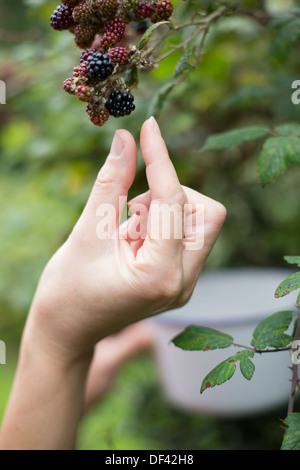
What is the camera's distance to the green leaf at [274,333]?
53cm

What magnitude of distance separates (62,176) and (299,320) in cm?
98

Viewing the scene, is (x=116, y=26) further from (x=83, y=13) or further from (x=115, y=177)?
(x=115, y=177)

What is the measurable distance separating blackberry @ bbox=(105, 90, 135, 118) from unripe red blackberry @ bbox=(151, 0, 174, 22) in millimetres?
100

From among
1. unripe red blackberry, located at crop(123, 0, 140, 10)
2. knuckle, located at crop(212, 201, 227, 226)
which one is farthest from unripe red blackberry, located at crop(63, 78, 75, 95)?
knuckle, located at crop(212, 201, 227, 226)

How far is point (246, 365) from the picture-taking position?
50 centimetres

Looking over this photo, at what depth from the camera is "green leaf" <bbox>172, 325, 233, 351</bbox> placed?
577mm

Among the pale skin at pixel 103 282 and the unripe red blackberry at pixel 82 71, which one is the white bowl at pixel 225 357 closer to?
the pale skin at pixel 103 282

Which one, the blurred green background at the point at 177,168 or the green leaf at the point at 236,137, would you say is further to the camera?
the blurred green background at the point at 177,168

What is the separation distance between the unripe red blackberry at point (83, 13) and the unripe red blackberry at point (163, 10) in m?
0.07

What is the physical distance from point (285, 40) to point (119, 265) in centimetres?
42

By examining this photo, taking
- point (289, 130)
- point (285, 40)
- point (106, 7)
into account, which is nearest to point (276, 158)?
point (289, 130)

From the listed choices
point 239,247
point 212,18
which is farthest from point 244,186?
point 212,18

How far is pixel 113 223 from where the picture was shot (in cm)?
57

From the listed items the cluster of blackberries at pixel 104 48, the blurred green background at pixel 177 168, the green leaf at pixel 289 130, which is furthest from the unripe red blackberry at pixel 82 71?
the blurred green background at pixel 177 168
